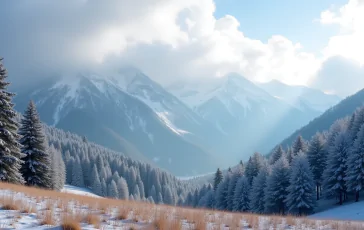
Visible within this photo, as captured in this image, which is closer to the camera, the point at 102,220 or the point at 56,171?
the point at 102,220

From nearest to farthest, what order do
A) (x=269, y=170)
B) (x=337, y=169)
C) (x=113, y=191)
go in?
(x=337, y=169) → (x=269, y=170) → (x=113, y=191)

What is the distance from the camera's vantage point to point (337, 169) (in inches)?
1713

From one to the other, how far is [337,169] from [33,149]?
129ft

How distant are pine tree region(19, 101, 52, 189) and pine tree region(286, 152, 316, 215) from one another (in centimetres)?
3140

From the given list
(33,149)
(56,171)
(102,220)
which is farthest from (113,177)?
(102,220)

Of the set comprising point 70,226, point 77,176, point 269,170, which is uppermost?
point 269,170

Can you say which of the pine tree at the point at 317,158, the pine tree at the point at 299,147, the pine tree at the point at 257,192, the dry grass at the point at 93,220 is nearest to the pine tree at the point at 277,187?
the pine tree at the point at 257,192

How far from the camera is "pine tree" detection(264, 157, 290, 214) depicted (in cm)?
4669

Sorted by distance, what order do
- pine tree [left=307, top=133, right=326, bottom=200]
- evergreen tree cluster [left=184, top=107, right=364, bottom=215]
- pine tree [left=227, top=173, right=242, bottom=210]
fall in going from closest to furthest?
1. evergreen tree cluster [left=184, top=107, right=364, bottom=215]
2. pine tree [left=307, top=133, right=326, bottom=200]
3. pine tree [left=227, top=173, right=242, bottom=210]

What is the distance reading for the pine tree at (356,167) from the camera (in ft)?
128

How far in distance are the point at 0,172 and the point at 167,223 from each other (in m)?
22.9

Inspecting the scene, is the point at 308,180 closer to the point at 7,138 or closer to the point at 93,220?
the point at 7,138

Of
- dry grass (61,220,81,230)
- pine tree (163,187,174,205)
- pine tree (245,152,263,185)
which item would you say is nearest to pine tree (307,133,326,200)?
pine tree (245,152,263,185)

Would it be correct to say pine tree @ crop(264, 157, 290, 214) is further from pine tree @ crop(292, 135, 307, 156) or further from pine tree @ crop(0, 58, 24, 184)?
pine tree @ crop(0, 58, 24, 184)
